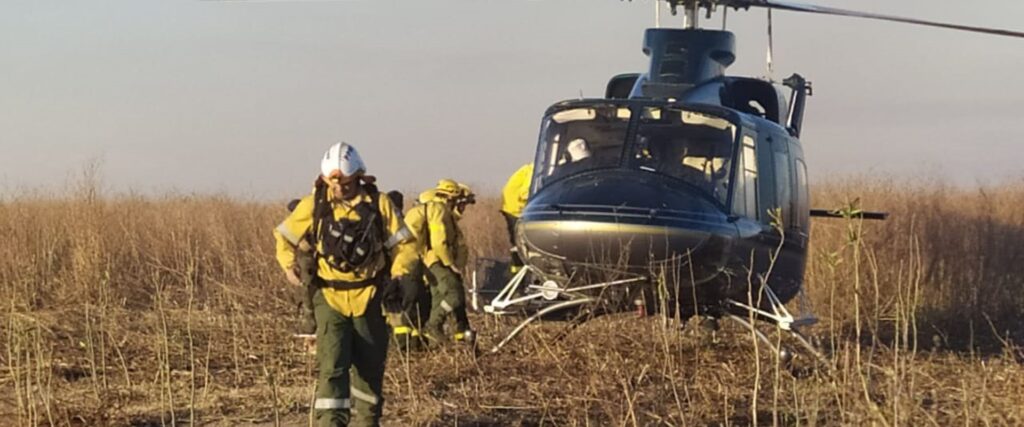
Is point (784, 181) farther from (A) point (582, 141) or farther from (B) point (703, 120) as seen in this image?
(A) point (582, 141)

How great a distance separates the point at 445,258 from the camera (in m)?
11.3

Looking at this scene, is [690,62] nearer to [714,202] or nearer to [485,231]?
[714,202]

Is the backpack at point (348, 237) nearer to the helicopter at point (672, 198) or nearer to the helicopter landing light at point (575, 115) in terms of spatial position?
the helicopter at point (672, 198)

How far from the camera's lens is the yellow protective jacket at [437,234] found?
1128 cm

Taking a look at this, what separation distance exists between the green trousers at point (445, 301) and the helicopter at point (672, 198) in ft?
2.24

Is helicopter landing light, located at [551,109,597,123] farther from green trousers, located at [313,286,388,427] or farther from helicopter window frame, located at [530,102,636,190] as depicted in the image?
green trousers, located at [313,286,388,427]

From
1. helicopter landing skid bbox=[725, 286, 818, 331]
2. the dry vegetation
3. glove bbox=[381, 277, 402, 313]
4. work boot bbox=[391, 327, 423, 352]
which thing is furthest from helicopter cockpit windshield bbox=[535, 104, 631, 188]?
glove bbox=[381, 277, 402, 313]

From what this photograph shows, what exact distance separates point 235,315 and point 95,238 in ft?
10.9

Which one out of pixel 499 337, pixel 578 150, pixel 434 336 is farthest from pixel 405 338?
pixel 578 150

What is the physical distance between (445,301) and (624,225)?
2.71 meters

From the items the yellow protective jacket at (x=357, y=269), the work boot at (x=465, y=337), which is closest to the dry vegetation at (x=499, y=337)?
the work boot at (x=465, y=337)

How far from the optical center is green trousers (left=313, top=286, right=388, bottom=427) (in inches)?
288

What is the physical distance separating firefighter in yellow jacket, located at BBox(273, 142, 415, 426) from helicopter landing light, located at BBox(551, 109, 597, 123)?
8.98ft

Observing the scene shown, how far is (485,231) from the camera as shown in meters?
23.8
